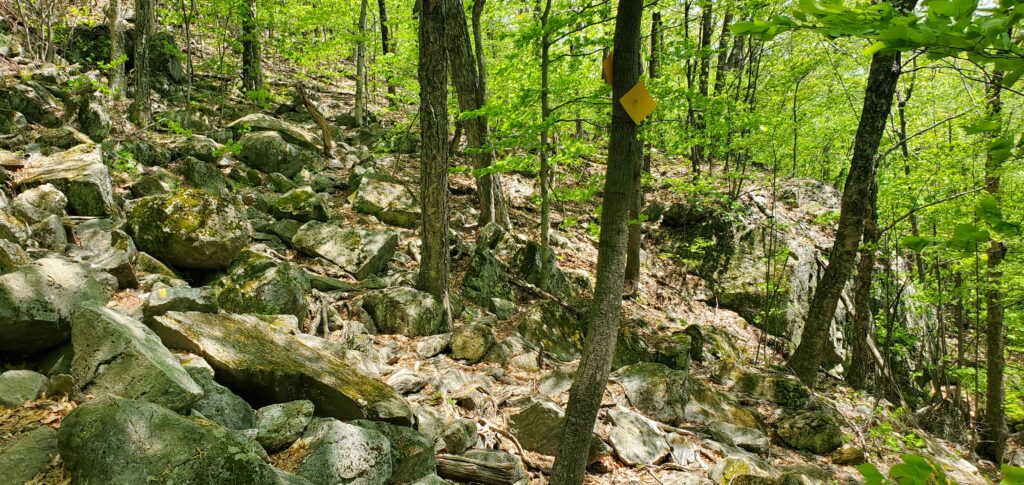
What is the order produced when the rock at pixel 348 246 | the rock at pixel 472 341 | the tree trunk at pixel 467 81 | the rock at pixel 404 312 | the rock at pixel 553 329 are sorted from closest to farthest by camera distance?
1. the rock at pixel 472 341
2. the rock at pixel 404 312
3. the rock at pixel 553 329
4. the rock at pixel 348 246
5. the tree trunk at pixel 467 81

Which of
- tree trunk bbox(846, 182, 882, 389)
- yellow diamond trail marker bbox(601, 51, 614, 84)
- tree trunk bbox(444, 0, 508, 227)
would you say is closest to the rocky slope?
tree trunk bbox(846, 182, 882, 389)

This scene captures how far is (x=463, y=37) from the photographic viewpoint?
33.5 ft

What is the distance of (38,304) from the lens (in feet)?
10.2

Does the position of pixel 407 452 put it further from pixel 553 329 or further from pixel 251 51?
pixel 251 51

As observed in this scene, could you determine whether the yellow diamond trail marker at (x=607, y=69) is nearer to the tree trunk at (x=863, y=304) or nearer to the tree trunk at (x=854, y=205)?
the tree trunk at (x=854, y=205)

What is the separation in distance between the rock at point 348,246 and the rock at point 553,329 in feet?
8.51

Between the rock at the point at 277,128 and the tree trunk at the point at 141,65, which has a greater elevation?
the tree trunk at the point at 141,65

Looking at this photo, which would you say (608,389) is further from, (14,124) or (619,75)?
(14,124)

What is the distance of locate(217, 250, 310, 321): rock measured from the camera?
18.1 ft

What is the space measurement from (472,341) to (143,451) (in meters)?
4.43

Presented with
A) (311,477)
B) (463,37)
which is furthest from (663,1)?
(311,477)

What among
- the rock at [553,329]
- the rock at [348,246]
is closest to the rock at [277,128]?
the rock at [348,246]

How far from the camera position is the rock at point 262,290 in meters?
5.52

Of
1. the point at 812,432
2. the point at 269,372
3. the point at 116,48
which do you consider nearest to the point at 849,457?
the point at 812,432
